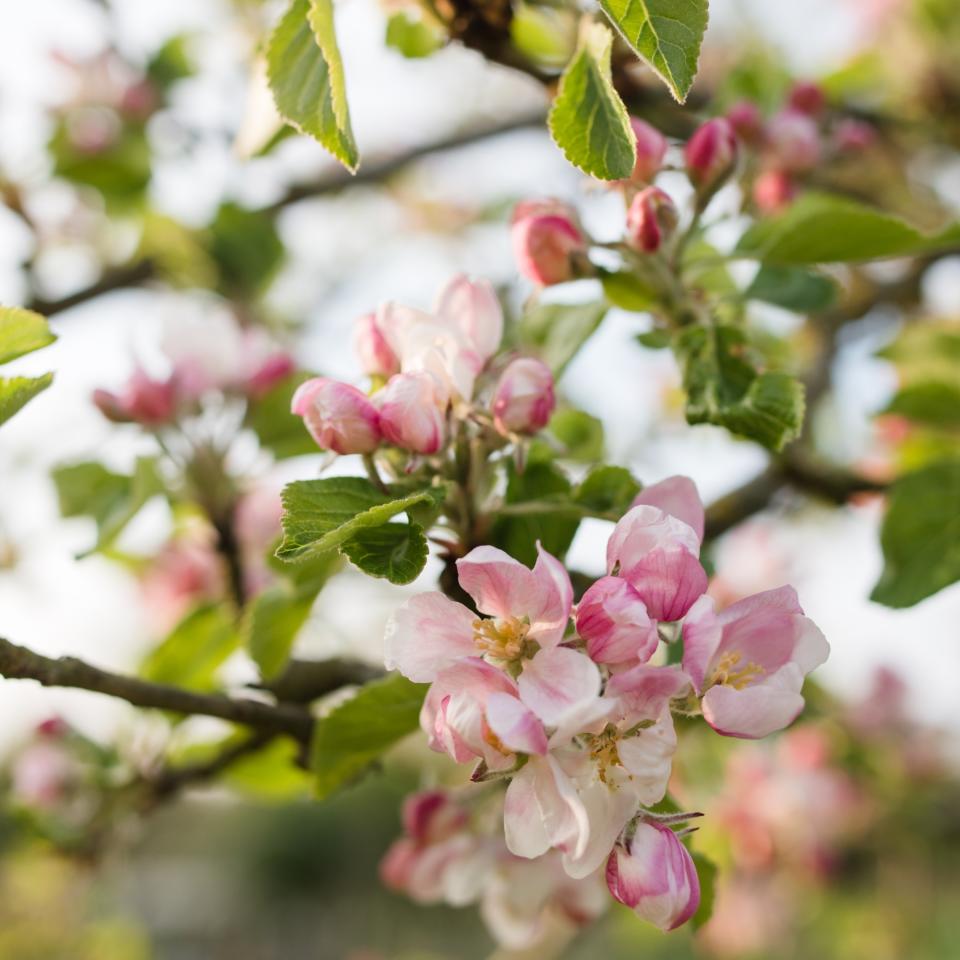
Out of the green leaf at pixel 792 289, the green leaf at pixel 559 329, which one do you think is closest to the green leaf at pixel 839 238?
the green leaf at pixel 792 289

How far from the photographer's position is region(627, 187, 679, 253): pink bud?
89cm

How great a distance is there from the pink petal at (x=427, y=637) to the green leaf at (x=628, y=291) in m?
0.42

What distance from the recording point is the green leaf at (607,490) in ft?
2.68

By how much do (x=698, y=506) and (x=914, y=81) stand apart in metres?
2.20

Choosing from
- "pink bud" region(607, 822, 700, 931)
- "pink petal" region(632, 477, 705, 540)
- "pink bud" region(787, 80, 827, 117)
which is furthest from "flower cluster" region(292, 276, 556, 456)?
"pink bud" region(787, 80, 827, 117)

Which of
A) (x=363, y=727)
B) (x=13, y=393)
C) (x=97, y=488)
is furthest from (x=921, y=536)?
(x=97, y=488)

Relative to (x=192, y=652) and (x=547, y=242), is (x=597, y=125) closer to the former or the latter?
(x=547, y=242)

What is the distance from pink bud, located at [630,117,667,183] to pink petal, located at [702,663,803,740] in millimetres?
510

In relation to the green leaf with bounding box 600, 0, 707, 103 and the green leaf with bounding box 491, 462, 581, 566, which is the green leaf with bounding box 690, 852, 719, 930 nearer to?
the green leaf with bounding box 491, 462, 581, 566

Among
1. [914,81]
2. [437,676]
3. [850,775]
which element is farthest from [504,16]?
[850,775]

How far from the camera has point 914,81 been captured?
2477 millimetres

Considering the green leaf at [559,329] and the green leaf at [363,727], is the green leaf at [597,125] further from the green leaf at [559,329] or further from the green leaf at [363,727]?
the green leaf at [363,727]

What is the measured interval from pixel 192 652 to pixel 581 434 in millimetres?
586

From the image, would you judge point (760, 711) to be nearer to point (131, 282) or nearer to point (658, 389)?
point (131, 282)
